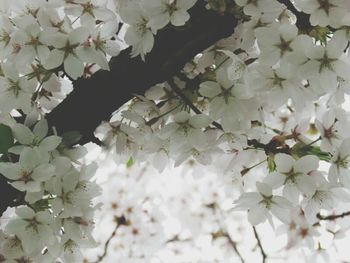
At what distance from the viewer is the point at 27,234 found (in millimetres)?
950

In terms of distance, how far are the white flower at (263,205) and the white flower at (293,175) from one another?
0.05 feet

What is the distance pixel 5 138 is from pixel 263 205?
0.46 meters

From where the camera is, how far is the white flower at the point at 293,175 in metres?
0.97

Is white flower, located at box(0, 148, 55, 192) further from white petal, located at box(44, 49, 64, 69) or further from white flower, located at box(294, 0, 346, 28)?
white flower, located at box(294, 0, 346, 28)

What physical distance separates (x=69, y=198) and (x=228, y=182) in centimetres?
51

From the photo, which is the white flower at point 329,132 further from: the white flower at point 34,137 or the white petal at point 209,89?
the white flower at point 34,137

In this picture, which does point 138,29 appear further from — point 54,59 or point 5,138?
point 5,138

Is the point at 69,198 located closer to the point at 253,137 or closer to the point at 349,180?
the point at 253,137

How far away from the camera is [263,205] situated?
1.03m

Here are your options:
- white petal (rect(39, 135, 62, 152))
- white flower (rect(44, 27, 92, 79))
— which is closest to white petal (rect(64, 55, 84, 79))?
white flower (rect(44, 27, 92, 79))

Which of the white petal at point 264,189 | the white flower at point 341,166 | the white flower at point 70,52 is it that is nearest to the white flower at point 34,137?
the white flower at point 70,52

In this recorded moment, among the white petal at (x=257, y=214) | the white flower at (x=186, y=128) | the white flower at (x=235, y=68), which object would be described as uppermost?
the white flower at (x=235, y=68)

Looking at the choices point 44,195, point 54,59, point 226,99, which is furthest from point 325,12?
Result: point 44,195

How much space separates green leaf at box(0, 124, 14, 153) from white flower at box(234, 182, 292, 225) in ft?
1.35
